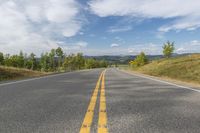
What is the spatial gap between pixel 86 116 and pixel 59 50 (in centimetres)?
10227

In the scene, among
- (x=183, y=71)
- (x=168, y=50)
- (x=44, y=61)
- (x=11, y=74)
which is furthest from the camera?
(x=44, y=61)

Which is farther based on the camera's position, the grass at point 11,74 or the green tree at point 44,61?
the green tree at point 44,61

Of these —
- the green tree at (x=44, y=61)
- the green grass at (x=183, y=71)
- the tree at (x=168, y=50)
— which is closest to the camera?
the green grass at (x=183, y=71)

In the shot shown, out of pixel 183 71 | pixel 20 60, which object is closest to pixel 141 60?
pixel 20 60

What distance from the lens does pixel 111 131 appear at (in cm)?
354

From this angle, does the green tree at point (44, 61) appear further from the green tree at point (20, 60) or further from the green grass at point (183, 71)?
the green grass at point (183, 71)

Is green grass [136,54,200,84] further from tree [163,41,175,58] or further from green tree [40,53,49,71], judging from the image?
green tree [40,53,49,71]

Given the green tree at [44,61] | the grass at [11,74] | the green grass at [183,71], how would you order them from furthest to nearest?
the green tree at [44,61] → the grass at [11,74] → the green grass at [183,71]

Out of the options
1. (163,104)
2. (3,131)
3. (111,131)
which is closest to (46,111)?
(3,131)

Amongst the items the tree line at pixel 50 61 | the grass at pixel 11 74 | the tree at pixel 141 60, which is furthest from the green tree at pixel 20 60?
the grass at pixel 11 74

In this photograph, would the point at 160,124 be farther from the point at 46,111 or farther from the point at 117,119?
the point at 46,111

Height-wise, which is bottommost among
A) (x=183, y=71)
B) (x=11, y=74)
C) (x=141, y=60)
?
(x=11, y=74)

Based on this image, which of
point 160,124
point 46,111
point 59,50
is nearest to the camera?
point 160,124

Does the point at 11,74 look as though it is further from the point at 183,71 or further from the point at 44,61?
the point at 44,61
